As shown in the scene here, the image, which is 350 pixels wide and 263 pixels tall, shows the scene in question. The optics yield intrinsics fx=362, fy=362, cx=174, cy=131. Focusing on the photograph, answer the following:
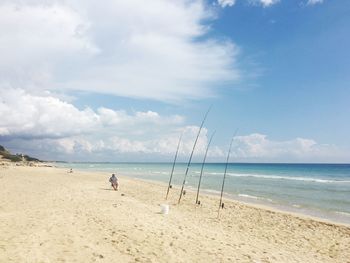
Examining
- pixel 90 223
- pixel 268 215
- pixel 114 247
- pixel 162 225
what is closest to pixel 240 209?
pixel 268 215

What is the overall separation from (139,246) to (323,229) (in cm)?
945

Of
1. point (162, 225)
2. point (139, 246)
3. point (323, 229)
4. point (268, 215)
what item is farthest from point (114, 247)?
point (268, 215)

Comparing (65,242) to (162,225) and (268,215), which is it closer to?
(162,225)

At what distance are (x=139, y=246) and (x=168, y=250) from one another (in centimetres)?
74

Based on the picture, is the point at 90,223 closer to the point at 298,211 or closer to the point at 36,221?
the point at 36,221

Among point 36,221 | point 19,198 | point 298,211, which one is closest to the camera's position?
point 36,221

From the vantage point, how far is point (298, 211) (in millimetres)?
21234

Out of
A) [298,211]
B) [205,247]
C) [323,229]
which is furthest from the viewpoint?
[298,211]

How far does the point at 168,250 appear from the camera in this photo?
29.3ft

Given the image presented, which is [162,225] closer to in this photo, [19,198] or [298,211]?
[19,198]

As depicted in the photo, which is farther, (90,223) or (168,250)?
(90,223)

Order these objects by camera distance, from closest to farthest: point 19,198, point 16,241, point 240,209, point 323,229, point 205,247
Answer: point 16,241 → point 205,247 → point 323,229 → point 19,198 → point 240,209

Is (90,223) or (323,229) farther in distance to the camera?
(323,229)

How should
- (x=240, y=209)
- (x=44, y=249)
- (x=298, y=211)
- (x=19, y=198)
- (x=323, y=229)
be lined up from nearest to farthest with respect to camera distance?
(x=44, y=249), (x=323, y=229), (x=19, y=198), (x=240, y=209), (x=298, y=211)
